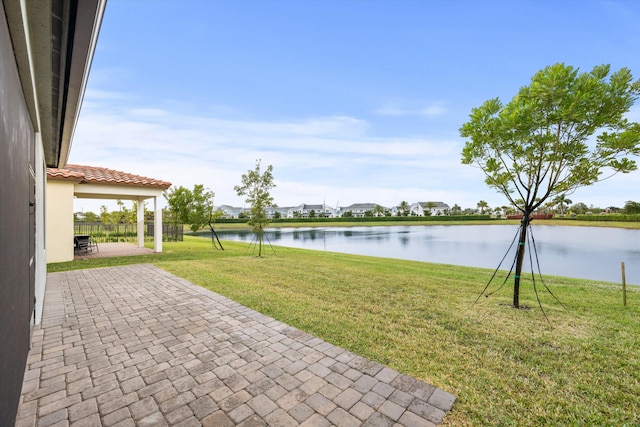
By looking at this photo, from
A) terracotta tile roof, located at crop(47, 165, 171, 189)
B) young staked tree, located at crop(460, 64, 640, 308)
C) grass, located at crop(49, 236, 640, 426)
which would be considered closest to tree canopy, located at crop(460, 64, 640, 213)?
young staked tree, located at crop(460, 64, 640, 308)

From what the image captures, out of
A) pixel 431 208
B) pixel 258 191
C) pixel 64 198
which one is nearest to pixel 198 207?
pixel 258 191

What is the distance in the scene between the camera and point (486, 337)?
365cm

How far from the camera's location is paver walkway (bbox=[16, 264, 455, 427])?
214 cm

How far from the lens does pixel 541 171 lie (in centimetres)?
489

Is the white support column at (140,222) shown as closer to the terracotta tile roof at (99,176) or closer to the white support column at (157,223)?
the terracotta tile roof at (99,176)

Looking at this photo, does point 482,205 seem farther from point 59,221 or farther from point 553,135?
point 59,221

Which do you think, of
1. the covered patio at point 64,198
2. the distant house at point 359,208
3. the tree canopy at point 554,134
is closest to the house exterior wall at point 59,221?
the covered patio at point 64,198

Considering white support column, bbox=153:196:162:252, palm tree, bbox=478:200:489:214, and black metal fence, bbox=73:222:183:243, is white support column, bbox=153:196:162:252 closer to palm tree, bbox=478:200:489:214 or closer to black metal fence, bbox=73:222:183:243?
black metal fence, bbox=73:222:183:243

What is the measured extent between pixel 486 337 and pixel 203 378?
11.7 feet

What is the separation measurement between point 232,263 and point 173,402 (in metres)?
7.50

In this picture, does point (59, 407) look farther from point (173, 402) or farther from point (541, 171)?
point (541, 171)

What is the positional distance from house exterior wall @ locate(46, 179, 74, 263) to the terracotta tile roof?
351 millimetres

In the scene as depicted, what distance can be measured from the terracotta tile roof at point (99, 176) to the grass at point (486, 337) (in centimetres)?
633

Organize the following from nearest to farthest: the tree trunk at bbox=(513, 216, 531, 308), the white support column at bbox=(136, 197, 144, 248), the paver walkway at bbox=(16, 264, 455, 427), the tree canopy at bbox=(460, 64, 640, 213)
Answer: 1. the paver walkway at bbox=(16, 264, 455, 427)
2. the tree canopy at bbox=(460, 64, 640, 213)
3. the tree trunk at bbox=(513, 216, 531, 308)
4. the white support column at bbox=(136, 197, 144, 248)
